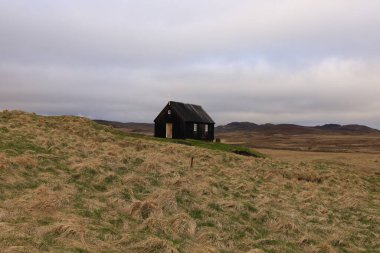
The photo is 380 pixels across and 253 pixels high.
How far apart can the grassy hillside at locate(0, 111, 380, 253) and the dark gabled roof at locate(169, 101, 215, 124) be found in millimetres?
36937

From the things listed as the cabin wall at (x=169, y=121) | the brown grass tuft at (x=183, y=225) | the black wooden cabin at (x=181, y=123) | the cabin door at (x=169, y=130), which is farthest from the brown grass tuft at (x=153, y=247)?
the cabin door at (x=169, y=130)

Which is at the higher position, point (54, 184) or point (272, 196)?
point (54, 184)

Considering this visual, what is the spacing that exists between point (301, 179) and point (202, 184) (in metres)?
14.5

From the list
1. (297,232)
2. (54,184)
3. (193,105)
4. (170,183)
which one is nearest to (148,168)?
(170,183)

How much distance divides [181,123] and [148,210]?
4635 cm

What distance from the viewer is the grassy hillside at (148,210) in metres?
10.1

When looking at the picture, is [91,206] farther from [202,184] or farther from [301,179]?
[301,179]

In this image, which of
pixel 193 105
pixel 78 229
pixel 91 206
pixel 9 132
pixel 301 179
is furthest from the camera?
pixel 193 105

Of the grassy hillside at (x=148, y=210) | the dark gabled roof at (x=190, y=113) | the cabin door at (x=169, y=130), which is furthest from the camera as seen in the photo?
the cabin door at (x=169, y=130)

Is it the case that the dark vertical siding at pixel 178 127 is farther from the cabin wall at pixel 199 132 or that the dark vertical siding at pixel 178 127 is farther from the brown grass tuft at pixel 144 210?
the brown grass tuft at pixel 144 210

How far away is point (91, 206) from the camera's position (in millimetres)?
12758

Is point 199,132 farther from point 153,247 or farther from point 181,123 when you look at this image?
point 153,247

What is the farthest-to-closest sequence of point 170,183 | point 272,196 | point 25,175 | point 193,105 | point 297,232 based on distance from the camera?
point 193,105 < point 272,196 < point 170,183 < point 25,175 < point 297,232

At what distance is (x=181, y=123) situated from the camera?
59.4 meters
